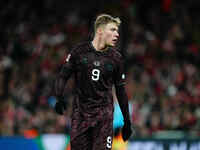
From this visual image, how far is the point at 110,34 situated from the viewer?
6.48m

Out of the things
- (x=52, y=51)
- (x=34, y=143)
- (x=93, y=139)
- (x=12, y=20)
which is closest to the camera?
(x=93, y=139)

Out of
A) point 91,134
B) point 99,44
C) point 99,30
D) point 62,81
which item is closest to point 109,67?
point 99,44

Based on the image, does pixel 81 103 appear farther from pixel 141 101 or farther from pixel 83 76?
pixel 141 101

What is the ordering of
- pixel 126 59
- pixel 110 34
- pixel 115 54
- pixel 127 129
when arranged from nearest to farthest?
pixel 110 34 → pixel 115 54 → pixel 127 129 → pixel 126 59

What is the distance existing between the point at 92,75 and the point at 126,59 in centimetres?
914

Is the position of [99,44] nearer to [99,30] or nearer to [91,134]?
[99,30]

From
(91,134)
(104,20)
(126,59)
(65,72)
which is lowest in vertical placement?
(91,134)

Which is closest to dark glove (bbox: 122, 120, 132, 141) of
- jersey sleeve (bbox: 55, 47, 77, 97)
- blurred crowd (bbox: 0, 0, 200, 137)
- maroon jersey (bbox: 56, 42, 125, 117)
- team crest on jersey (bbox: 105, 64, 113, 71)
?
maroon jersey (bbox: 56, 42, 125, 117)

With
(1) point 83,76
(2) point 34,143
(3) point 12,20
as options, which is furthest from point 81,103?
(3) point 12,20

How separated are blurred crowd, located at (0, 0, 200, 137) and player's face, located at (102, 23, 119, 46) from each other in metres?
6.65

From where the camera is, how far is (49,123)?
530 inches

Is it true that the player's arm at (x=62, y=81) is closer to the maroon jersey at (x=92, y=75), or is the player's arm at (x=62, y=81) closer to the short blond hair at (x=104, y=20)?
the maroon jersey at (x=92, y=75)

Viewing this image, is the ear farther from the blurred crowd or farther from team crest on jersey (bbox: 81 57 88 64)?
the blurred crowd

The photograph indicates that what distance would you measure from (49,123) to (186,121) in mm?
3099
